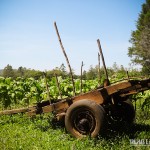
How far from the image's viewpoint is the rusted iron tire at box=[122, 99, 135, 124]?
6664 mm

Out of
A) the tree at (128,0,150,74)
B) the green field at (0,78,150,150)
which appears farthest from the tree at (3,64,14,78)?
the green field at (0,78,150,150)

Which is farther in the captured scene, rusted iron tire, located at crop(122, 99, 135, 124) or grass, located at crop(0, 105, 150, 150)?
rusted iron tire, located at crop(122, 99, 135, 124)

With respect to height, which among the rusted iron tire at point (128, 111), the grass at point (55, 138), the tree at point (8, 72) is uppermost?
the tree at point (8, 72)

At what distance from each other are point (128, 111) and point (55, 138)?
232 cm

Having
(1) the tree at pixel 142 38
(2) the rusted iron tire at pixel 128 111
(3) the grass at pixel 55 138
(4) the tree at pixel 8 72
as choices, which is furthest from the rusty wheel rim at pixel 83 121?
(4) the tree at pixel 8 72

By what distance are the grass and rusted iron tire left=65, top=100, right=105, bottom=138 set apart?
0.69 ft

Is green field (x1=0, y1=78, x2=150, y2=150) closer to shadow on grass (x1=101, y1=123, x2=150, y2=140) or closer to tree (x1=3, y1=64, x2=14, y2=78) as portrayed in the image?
shadow on grass (x1=101, y1=123, x2=150, y2=140)

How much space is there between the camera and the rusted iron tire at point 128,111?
6664mm

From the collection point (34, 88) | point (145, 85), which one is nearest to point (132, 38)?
point (34, 88)

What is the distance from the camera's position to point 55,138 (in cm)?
580

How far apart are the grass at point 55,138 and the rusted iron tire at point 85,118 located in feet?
0.69

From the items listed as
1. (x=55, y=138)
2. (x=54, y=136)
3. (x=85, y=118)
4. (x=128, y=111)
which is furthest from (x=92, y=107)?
(x=128, y=111)

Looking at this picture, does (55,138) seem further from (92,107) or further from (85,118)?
(92,107)

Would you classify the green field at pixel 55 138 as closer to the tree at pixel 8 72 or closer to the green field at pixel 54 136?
the green field at pixel 54 136
